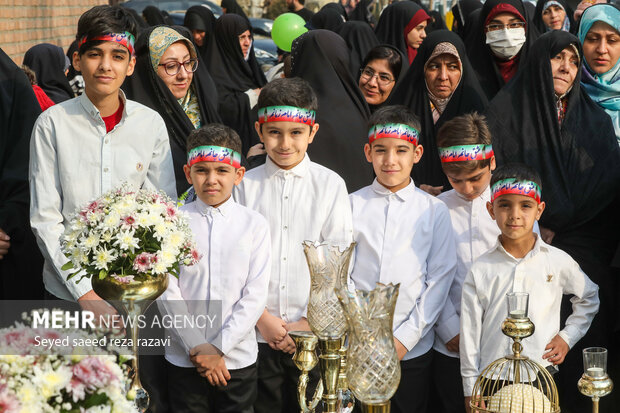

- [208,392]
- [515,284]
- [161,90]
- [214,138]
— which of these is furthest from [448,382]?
[161,90]

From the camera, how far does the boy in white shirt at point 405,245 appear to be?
3.84 metres

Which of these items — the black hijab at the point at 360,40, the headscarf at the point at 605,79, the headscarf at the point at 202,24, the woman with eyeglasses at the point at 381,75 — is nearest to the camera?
the headscarf at the point at 605,79

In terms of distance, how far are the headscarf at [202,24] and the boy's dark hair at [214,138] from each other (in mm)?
4786

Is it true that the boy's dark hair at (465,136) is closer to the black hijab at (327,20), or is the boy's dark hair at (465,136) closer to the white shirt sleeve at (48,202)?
the white shirt sleeve at (48,202)

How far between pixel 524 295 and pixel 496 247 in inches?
52.3

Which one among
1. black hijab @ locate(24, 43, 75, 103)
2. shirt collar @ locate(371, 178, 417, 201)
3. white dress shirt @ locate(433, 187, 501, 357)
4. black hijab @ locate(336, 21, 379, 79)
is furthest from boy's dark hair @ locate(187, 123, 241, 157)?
black hijab @ locate(336, 21, 379, 79)

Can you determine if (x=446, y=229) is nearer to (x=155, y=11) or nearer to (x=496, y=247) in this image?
(x=496, y=247)

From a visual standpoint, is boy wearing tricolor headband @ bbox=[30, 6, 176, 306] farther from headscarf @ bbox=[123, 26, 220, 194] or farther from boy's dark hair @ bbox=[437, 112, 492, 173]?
boy's dark hair @ bbox=[437, 112, 492, 173]

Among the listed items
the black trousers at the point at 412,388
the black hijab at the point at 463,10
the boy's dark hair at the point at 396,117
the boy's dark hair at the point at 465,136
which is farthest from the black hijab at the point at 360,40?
the black trousers at the point at 412,388

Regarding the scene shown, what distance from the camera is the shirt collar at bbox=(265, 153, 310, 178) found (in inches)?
154

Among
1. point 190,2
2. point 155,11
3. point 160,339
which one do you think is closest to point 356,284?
point 160,339

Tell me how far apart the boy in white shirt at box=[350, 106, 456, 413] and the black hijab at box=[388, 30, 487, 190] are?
0.73 m

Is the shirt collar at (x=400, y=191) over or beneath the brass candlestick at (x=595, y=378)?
over

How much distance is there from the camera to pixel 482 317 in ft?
12.3
